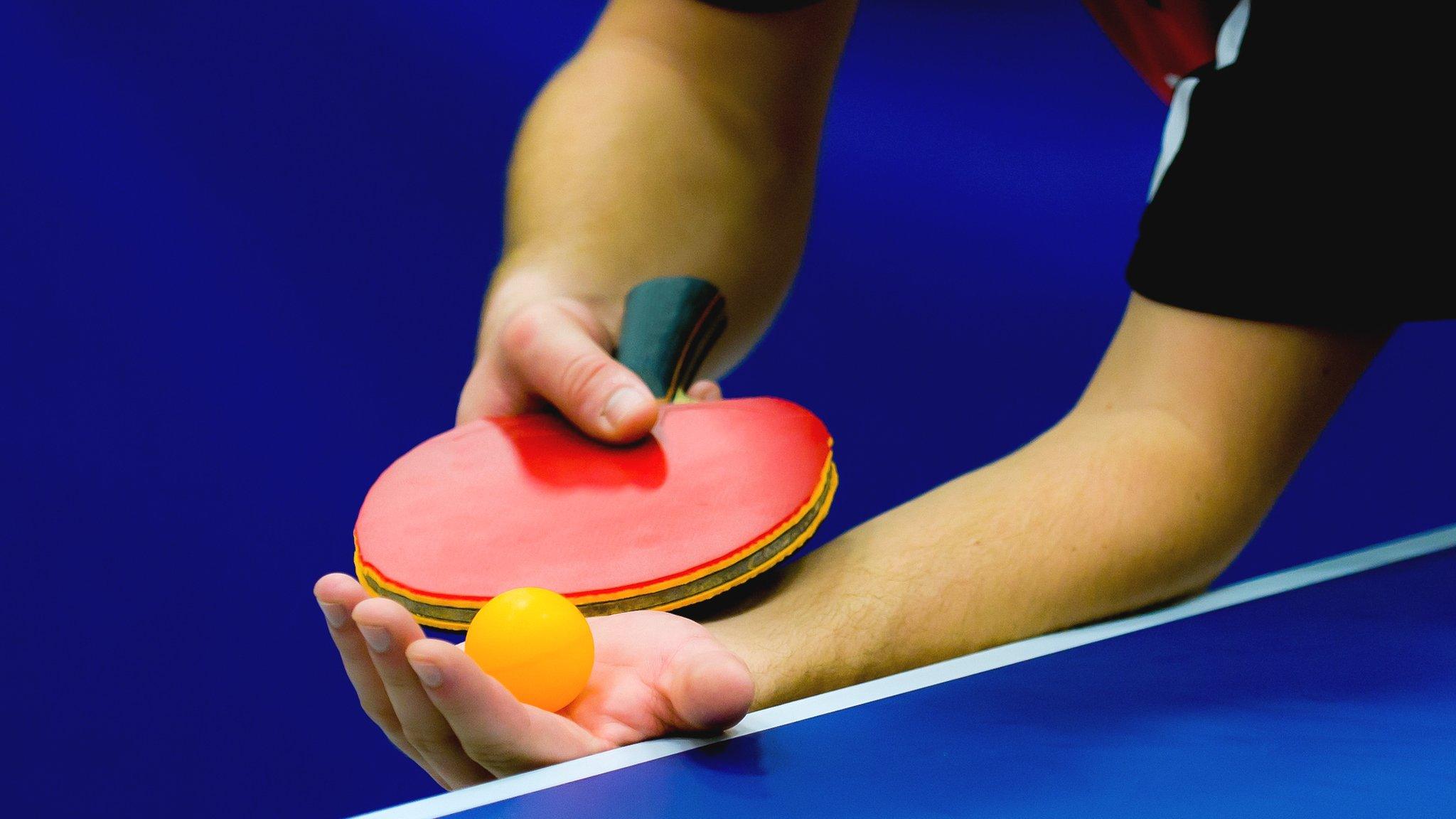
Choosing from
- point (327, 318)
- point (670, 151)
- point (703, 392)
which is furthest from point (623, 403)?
point (327, 318)

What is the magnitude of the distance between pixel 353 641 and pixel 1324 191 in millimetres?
604

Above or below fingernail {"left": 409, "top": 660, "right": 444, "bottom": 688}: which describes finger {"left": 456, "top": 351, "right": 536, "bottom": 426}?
above

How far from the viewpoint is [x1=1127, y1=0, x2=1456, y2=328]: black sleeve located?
724 millimetres

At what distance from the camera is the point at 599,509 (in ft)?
2.32

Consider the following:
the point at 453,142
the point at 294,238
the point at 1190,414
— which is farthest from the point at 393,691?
the point at 453,142

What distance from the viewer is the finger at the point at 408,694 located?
0.48 m

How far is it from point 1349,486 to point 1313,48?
1267 mm

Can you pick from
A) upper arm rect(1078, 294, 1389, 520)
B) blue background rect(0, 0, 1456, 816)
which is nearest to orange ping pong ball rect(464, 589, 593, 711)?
upper arm rect(1078, 294, 1389, 520)

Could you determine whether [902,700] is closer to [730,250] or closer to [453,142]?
[730,250]

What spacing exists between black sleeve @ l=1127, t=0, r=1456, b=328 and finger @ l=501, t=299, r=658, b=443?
353 millimetres

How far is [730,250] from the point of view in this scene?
1128 mm

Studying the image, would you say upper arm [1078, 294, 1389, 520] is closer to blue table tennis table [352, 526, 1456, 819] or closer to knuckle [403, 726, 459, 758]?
blue table tennis table [352, 526, 1456, 819]

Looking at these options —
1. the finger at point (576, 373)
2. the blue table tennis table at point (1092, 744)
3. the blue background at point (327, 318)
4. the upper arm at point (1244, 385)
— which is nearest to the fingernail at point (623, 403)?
the finger at point (576, 373)

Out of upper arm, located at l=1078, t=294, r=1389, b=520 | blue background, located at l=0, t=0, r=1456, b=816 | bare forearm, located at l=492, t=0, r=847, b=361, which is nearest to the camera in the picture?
upper arm, located at l=1078, t=294, r=1389, b=520
